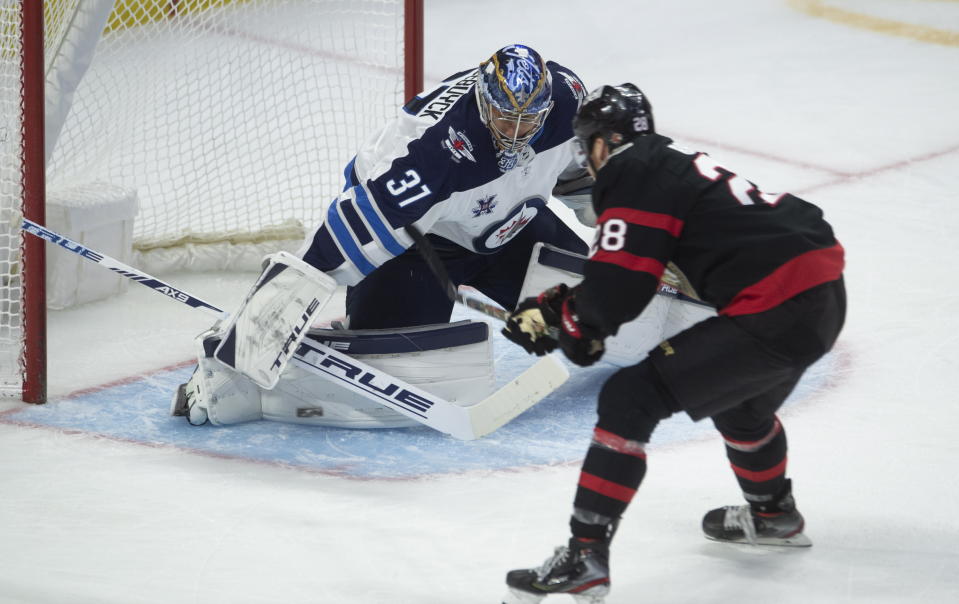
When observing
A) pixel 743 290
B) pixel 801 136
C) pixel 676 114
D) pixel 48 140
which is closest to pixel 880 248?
pixel 801 136

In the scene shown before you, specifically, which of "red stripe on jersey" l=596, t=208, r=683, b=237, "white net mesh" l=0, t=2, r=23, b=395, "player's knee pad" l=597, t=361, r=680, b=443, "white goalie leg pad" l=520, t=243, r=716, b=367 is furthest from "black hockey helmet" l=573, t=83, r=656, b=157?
"white net mesh" l=0, t=2, r=23, b=395

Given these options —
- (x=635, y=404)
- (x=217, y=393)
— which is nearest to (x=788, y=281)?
A: (x=635, y=404)

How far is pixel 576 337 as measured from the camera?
2.30 meters

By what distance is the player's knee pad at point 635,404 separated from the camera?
2.26 metres

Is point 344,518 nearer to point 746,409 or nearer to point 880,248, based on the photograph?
point 746,409

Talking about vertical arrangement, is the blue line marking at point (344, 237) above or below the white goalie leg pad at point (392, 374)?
above

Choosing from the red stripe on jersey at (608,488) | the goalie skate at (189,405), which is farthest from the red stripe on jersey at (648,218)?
the goalie skate at (189,405)

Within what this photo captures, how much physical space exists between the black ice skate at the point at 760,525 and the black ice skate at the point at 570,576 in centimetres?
41

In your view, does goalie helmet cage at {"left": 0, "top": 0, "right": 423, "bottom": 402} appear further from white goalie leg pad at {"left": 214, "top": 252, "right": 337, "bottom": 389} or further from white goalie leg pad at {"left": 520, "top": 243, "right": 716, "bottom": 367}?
white goalie leg pad at {"left": 214, "top": 252, "right": 337, "bottom": 389}

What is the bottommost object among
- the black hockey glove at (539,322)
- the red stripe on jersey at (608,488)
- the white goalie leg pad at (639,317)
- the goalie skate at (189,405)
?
the goalie skate at (189,405)

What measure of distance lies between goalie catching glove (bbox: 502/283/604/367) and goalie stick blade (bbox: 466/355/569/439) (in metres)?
0.37

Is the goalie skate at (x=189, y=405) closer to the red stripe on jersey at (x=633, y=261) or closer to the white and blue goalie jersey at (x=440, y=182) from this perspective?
the white and blue goalie jersey at (x=440, y=182)

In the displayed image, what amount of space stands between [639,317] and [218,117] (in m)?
1.88

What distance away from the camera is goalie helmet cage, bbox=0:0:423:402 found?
4.09 meters
